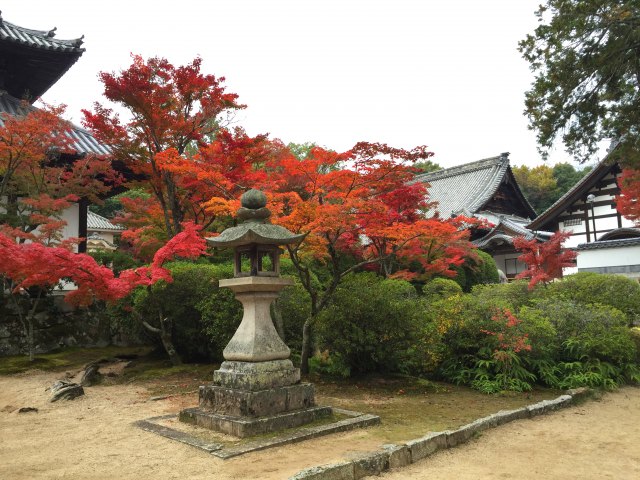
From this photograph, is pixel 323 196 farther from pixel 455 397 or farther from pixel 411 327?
pixel 455 397

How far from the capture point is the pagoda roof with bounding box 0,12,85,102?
12516mm

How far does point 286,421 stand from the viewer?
545 cm

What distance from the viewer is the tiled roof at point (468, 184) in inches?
1110

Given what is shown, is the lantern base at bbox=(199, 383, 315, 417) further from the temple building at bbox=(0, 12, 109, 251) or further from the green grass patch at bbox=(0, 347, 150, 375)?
the temple building at bbox=(0, 12, 109, 251)

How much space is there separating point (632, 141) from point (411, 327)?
509 centimetres

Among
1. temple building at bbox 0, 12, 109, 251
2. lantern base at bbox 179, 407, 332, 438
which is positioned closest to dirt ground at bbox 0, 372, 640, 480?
lantern base at bbox 179, 407, 332, 438

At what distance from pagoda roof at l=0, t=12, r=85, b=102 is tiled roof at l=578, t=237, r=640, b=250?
19.4 meters

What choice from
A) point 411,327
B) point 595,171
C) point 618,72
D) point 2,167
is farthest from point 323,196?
point 595,171

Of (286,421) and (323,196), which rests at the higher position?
(323,196)

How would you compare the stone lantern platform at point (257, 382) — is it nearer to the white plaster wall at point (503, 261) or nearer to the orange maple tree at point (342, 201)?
the orange maple tree at point (342, 201)

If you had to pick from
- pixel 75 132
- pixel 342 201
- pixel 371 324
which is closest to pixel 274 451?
pixel 371 324

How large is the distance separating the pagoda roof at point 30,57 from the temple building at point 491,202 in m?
19.5

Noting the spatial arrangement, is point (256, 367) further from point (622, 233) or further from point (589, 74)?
point (622, 233)

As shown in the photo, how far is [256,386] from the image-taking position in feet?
18.1
